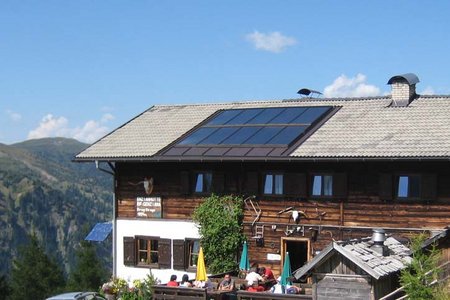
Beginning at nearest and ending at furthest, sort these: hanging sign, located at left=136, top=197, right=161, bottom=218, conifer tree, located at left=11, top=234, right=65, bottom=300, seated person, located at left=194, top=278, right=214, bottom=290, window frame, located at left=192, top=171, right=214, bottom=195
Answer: seated person, located at left=194, top=278, right=214, bottom=290 → window frame, located at left=192, top=171, right=214, bottom=195 → hanging sign, located at left=136, top=197, right=161, bottom=218 → conifer tree, located at left=11, top=234, right=65, bottom=300

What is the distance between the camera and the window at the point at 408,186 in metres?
23.6

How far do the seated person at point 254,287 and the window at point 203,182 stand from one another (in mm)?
5500

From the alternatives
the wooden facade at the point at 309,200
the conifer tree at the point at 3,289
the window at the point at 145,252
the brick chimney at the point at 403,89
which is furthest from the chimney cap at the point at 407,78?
the conifer tree at the point at 3,289

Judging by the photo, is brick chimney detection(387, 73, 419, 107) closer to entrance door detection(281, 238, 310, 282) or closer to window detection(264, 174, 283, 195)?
window detection(264, 174, 283, 195)

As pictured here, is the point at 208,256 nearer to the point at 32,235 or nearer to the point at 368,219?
the point at 368,219

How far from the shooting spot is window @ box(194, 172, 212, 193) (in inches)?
1097

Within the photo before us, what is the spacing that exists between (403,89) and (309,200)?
6.02 metres

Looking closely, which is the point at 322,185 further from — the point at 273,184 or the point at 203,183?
the point at 203,183

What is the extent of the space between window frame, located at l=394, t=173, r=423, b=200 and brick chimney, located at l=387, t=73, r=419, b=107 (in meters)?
4.55

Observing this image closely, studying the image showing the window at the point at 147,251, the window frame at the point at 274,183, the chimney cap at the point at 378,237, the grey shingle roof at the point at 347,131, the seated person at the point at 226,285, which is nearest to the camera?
the chimney cap at the point at 378,237

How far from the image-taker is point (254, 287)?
22781 mm

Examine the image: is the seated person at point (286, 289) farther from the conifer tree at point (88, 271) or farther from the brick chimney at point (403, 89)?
the conifer tree at point (88, 271)

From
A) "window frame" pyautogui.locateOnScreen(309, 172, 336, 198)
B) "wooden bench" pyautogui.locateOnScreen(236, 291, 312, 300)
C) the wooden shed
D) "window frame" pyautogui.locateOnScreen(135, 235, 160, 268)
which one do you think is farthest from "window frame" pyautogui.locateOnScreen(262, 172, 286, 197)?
the wooden shed

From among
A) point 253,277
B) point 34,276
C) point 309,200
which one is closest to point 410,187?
point 309,200
